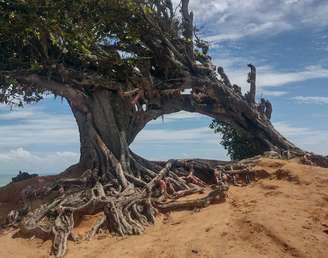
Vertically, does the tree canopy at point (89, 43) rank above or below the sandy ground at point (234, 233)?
above

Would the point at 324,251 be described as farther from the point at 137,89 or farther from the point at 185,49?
the point at 185,49

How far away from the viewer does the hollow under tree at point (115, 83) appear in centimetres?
1385

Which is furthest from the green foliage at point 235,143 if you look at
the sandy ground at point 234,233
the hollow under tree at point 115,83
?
the sandy ground at point 234,233

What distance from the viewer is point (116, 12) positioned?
680 inches

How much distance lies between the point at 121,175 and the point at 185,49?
6.36m

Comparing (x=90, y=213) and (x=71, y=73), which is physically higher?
(x=71, y=73)

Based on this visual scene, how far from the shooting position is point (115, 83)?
56.3 ft

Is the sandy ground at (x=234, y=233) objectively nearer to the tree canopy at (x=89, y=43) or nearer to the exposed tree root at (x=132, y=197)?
the exposed tree root at (x=132, y=197)

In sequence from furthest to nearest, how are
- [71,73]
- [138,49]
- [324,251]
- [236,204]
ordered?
[138,49], [71,73], [236,204], [324,251]

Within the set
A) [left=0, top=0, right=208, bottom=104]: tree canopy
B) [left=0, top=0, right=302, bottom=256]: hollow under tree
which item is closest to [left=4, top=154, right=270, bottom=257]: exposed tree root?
[left=0, top=0, right=302, bottom=256]: hollow under tree

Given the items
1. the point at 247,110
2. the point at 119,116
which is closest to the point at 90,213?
the point at 119,116

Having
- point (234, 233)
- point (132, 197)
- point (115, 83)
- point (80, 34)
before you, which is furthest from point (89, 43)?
point (234, 233)

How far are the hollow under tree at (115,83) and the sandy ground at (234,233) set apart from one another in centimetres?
73

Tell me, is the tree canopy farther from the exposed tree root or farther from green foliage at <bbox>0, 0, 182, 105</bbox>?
the exposed tree root
